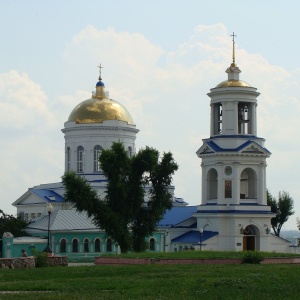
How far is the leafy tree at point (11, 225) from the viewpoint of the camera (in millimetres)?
60062

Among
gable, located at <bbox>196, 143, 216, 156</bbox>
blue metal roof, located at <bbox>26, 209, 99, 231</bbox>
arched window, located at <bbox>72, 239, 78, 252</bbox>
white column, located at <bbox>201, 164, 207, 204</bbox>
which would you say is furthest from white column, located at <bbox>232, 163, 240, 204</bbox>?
arched window, located at <bbox>72, 239, 78, 252</bbox>

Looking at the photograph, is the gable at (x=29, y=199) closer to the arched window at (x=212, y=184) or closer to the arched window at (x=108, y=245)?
the arched window at (x=108, y=245)

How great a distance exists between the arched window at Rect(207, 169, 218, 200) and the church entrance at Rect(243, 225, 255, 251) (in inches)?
130

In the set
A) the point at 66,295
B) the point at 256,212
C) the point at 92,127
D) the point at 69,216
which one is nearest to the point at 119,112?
the point at 92,127

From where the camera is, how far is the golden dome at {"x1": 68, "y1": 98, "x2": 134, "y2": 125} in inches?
2702

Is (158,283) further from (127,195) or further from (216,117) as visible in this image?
(216,117)

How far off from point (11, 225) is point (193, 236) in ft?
41.5

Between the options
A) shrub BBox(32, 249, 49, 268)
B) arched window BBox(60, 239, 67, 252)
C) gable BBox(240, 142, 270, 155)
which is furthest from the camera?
gable BBox(240, 142, 270, 155)

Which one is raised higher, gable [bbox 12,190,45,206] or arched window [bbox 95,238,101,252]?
gable [bbox 12,190,45,206]

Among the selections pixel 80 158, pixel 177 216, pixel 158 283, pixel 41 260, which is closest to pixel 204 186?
pixel 177 216

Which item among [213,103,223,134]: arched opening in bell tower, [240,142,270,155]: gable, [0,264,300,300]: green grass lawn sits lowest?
[0,264,300,300]: green grass lawn

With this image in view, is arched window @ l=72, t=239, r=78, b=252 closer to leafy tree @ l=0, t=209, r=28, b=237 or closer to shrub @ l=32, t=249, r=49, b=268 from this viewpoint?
leafy tree @ l=0, t=209, r=28, b=237

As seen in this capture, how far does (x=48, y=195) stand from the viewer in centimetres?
6894

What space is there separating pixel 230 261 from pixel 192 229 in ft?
94.8
